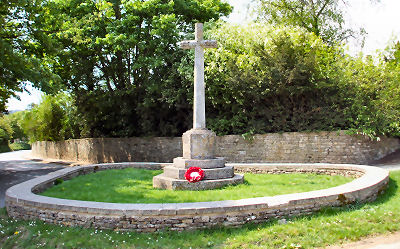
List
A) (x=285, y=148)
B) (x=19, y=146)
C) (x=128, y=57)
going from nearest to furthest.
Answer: (x=285, y=148), (x=128, y=57), (x=19, y=146)

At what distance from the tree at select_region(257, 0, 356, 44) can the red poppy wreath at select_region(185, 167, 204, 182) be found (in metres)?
15.8

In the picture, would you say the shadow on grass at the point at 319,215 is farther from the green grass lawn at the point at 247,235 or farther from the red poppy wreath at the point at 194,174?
the red poppy wreath at the point at 194,174

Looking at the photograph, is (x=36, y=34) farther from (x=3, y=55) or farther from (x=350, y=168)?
(x=350, y=168)

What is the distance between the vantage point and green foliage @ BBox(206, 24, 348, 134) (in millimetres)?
14914

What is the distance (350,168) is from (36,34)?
14133 millimetres

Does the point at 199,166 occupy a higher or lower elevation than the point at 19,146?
higher

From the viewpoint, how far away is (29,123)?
37344 mm

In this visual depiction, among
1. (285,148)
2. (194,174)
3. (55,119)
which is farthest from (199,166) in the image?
(55,119)

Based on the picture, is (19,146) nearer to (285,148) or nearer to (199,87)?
(285,148)

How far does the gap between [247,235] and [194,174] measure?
350 cm

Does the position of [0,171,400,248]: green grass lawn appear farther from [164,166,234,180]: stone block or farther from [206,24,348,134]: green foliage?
[206,24,348,134]: green foliage

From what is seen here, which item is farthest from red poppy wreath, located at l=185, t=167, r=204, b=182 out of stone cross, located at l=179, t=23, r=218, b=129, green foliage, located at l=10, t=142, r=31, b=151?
green foliage, located at l=10, t=142, r=31, b=151

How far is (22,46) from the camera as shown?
50.1 ft

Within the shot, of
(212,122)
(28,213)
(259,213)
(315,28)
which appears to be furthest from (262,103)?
(28,213)
